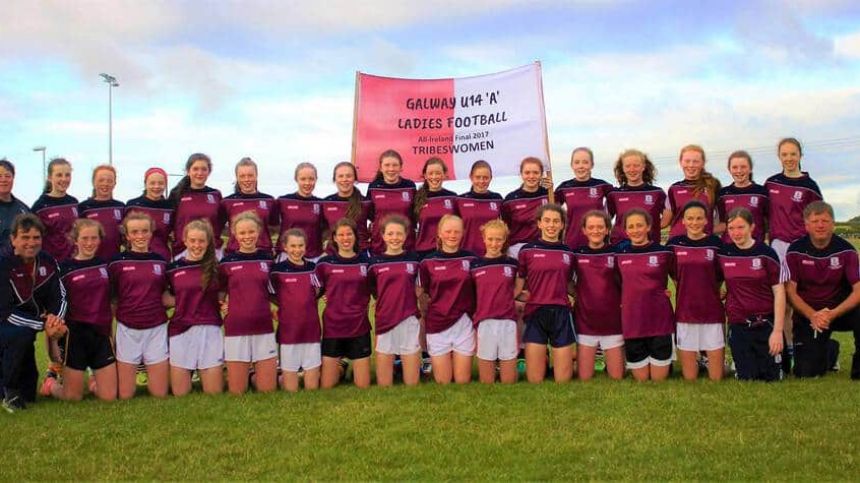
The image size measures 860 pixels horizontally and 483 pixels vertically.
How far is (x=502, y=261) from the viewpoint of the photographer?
7070mm

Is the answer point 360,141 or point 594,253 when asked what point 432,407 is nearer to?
point 594,253

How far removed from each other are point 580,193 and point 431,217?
159cm

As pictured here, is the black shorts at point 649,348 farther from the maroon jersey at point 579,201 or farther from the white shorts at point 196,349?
the white shorts at point 196,349

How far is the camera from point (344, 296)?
22.9 feet

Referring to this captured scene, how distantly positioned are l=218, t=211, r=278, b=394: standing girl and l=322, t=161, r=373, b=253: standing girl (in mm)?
1185

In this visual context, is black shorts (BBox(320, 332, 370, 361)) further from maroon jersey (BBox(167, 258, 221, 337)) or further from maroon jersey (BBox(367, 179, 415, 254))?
maroon jersey (BBox(367, 179, 415, 254))

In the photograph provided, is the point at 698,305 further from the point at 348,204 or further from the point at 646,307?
the point at 348,204

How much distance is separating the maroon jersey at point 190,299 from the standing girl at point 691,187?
4531mm

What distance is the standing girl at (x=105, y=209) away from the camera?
7543mm

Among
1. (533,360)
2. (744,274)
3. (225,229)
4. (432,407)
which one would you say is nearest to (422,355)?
(533,360)

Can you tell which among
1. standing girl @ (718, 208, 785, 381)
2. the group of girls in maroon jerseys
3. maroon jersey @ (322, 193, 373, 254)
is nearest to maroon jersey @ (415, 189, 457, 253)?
the group of girls in maroon jerseys

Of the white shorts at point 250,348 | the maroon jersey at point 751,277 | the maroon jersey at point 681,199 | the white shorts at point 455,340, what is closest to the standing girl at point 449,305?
the white shorts at point 455,340

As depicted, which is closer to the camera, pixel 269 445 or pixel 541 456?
pixel 541 456

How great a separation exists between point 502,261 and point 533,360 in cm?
95
